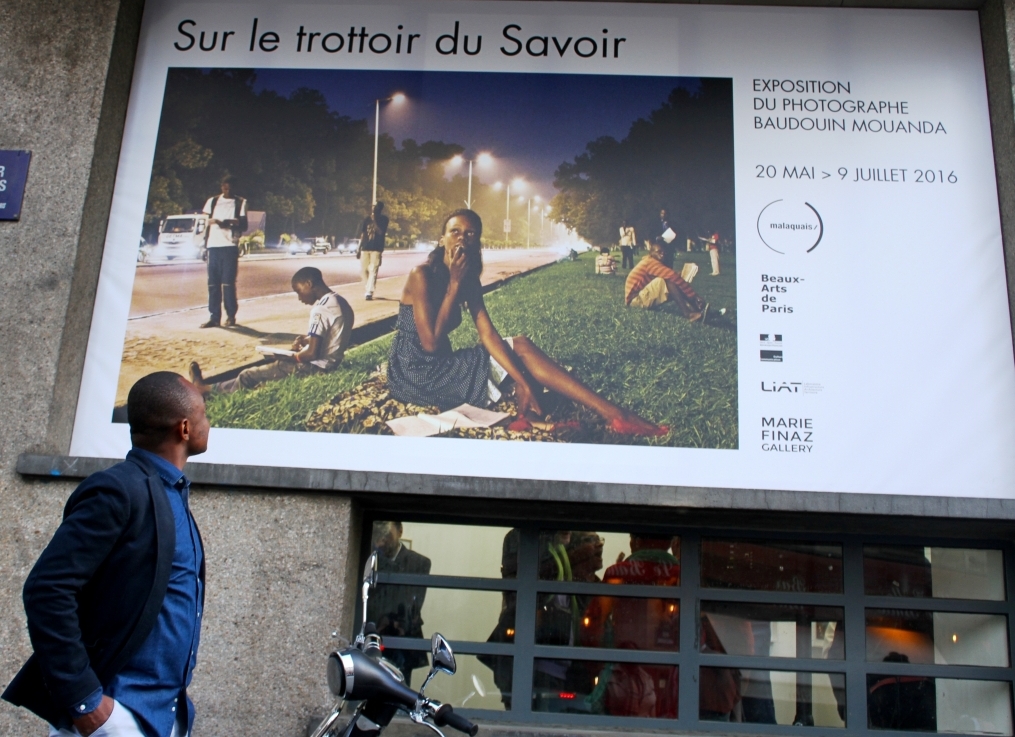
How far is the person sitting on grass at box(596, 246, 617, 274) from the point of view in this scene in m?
5.77

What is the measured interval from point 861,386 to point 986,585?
148 cm

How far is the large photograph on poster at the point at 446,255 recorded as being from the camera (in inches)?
220

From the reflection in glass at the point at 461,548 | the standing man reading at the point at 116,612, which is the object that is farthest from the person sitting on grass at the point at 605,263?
the standing man reading at the point at 116,612

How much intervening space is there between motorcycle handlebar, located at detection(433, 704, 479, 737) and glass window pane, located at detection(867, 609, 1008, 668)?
338cm

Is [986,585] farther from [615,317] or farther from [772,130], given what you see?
[772,130]

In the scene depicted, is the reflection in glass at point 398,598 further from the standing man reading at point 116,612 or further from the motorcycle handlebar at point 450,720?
the standing man reading at point 116,612

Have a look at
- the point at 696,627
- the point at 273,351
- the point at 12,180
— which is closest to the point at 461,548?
the point at 696,627

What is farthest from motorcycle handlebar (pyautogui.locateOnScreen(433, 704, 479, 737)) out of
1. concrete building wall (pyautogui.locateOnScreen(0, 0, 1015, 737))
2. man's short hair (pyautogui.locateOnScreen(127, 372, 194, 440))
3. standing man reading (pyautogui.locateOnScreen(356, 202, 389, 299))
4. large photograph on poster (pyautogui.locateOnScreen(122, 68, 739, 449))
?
standing man reading (pyautogui.locateOnScreen(356, 202, 389, 299))

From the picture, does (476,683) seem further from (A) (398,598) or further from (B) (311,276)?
(B) (311,276)

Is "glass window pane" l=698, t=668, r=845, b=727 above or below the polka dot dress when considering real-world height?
below

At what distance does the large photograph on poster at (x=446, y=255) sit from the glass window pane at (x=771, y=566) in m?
0.69

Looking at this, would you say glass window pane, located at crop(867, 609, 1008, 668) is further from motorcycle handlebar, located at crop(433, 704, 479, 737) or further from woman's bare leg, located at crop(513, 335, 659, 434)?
motorcycle handlebar, located at crop(433, 704, 479, 737)

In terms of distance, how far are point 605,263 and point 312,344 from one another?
200 cm

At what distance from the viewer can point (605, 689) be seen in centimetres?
530
